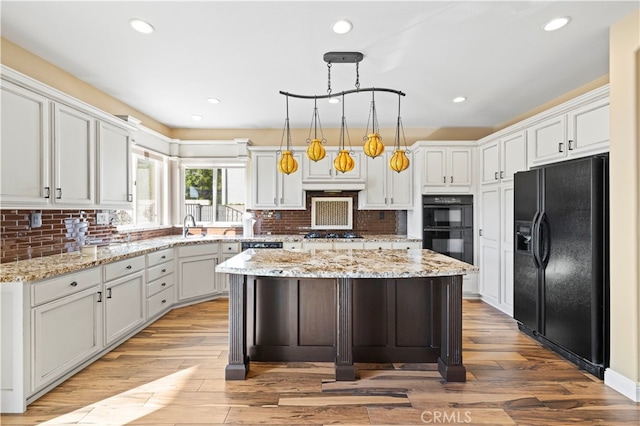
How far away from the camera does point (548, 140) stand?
3.20 metres

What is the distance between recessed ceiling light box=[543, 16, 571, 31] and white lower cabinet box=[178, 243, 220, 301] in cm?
410

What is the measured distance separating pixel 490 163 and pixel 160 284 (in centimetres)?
435

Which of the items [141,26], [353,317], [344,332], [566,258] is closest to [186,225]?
[141,26]

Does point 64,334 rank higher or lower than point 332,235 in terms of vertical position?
lower

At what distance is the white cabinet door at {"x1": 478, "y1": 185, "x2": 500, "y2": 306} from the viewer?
407 cm

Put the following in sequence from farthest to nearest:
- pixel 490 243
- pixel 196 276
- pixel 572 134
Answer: pixel 196 276
pixel 490 243
pixel 572 134

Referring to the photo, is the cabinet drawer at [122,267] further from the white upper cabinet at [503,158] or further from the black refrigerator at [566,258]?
the white upper cabinet at [503,158]

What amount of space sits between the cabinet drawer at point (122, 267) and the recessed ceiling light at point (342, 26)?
265 cm

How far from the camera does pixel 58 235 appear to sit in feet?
9.73

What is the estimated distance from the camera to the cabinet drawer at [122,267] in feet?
9.18

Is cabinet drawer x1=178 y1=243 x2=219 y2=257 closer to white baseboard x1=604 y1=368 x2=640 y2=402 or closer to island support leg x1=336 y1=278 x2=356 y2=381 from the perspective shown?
island support leg x1=336 y1=278 x2=356 y2=381

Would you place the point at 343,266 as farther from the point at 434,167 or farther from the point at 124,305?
the point at 434,167

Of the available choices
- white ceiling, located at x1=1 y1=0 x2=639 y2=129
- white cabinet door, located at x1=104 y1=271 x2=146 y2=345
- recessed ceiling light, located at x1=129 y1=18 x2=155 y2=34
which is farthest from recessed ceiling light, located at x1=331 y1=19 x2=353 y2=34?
white cabinet door, located at x1=104 y1=271 x2=146 y2=345

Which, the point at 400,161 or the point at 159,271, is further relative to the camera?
the point at 159,271
